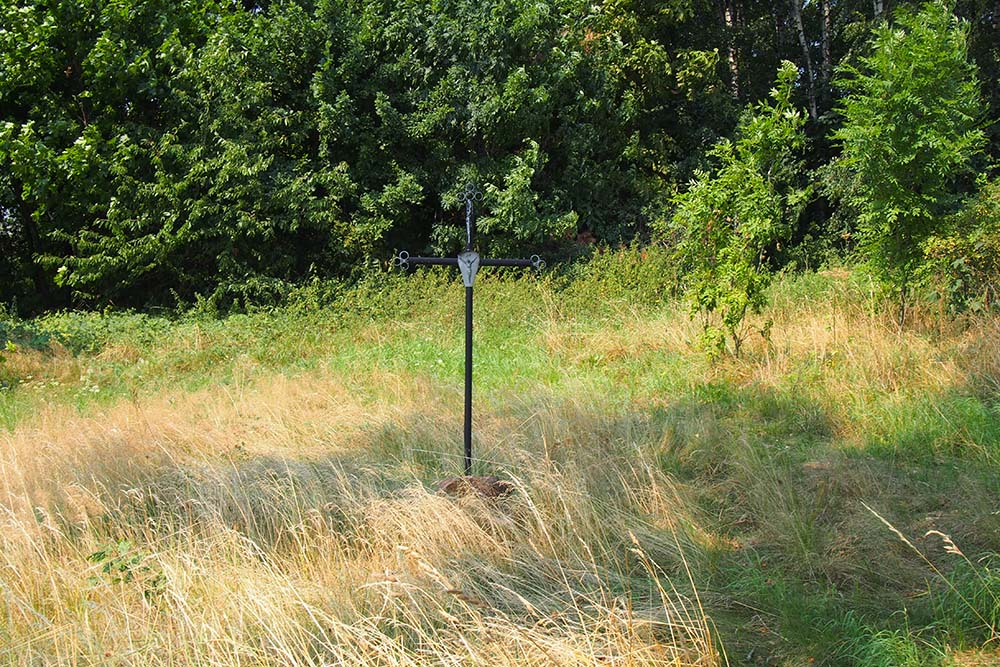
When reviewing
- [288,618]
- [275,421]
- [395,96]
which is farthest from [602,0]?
[288,618]

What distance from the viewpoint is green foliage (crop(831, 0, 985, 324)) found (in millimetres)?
7855

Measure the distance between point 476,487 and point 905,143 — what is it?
6071 mm

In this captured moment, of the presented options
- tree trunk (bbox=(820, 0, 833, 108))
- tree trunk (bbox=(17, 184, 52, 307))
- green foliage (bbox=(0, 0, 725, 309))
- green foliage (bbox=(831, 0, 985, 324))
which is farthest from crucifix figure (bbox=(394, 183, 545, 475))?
tree trunk (bbox=(820, 0, 833, 108))

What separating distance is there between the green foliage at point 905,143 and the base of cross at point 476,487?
5.38m

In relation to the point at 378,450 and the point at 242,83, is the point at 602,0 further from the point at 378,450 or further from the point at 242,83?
the point at 378,450

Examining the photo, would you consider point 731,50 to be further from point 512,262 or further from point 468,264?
point 468,264

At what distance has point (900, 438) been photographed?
5285mm

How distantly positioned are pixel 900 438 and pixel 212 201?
40.2ft

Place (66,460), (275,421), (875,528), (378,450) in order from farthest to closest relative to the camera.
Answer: (275,421) < (378,450) < (66,460) < (875,528)

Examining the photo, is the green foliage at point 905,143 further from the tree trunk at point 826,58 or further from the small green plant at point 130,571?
the tree trunk at point 826,58

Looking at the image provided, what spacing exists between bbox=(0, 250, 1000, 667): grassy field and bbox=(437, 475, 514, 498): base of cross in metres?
0.10

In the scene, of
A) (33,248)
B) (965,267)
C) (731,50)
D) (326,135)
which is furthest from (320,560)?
(731,50)

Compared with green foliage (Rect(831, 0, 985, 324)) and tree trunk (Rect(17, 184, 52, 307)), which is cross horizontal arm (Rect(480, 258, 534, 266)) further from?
tree trunk (Rect(17, 184, 52, 307))

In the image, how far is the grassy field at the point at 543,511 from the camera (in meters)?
3.01
